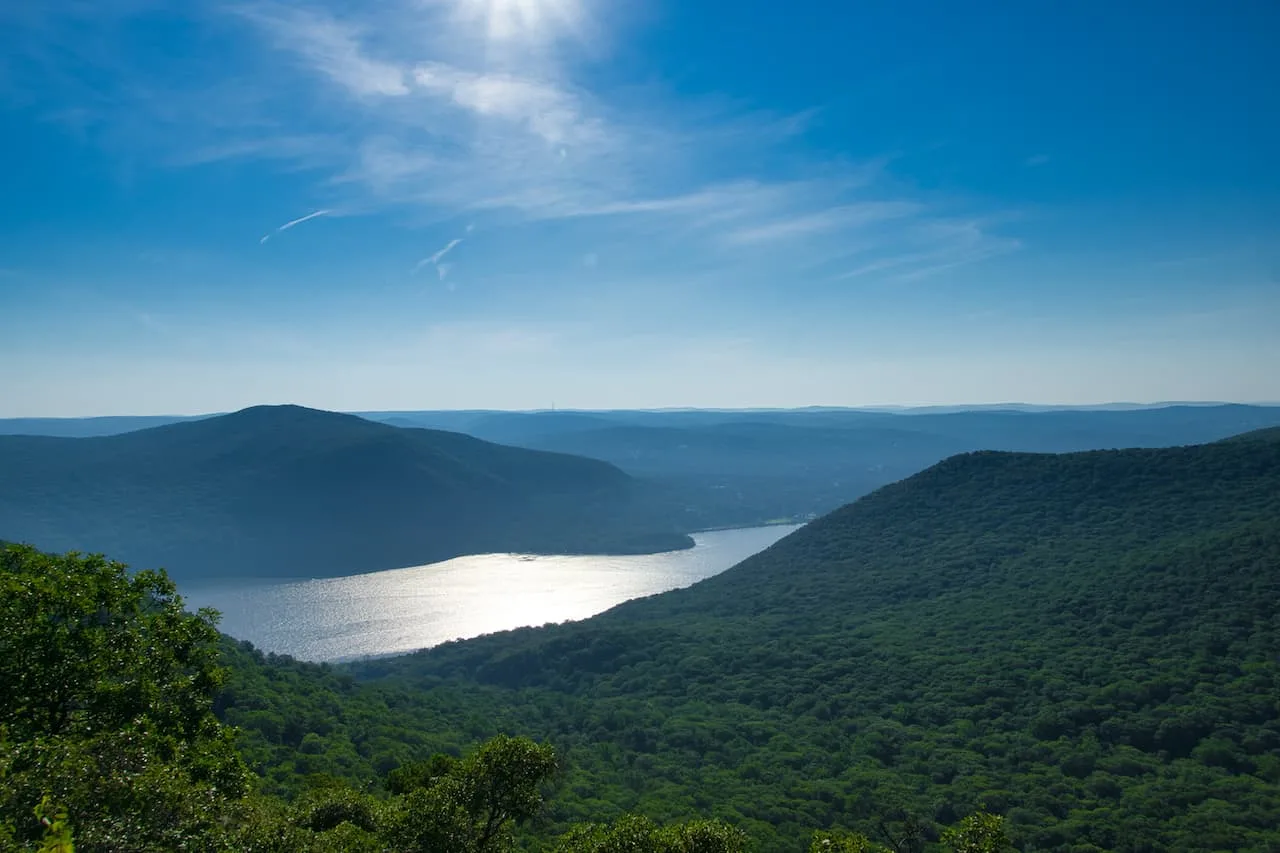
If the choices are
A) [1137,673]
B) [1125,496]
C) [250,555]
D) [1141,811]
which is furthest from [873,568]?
[250,555]

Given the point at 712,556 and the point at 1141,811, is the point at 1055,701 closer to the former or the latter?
the point at 1141,811

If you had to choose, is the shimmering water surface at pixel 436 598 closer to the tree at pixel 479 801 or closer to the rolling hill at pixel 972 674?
the rolling hill at pixel 972 674


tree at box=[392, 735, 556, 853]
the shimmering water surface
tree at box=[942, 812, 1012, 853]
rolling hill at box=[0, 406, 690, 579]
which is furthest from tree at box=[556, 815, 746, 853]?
rolling hill at box=[0, 406, 690, 579]

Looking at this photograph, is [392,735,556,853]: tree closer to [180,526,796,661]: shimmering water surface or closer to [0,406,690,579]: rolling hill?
[180,526,796,661]: shimmering water surface

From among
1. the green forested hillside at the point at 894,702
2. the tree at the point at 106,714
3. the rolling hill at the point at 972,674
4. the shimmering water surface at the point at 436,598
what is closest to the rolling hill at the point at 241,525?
the shimmering water surface at the point at 436,598

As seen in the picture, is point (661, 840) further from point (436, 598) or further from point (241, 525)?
point (241, 525)
